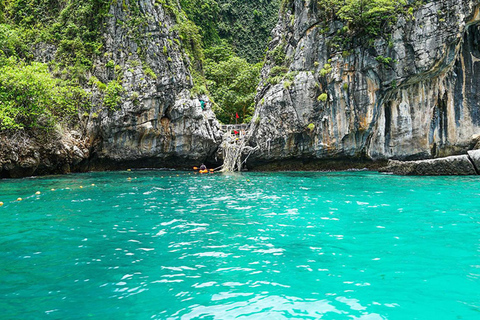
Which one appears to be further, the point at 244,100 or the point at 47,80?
the point at 244,100

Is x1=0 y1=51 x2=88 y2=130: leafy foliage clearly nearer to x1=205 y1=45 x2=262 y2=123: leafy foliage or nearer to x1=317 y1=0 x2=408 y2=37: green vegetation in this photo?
x1=205 y1=45 x2=262 y2=123: leafy foliage

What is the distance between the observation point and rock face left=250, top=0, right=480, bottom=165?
23.0m

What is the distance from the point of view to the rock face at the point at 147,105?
1054 inches

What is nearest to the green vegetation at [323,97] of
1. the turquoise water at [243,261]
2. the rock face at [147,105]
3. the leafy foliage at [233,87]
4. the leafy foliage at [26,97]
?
the rock face at [147,105]


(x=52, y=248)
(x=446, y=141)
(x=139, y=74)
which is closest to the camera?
(x=52, y=248)

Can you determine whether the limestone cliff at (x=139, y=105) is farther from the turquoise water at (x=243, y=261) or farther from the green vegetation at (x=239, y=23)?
the green vegetation at (x=239, y=23)

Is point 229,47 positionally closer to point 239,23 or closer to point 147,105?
point 239,23

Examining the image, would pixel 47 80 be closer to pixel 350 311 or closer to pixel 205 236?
pixel 205 236

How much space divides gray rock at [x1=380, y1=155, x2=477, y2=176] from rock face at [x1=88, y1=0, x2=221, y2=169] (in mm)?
15875

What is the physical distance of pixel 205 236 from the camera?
7.26 metres

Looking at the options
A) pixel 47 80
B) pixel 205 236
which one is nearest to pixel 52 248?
pixel 205 236

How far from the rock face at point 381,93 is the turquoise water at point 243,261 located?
50.8ft

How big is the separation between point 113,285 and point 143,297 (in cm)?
66

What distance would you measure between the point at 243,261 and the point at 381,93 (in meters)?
23.2
